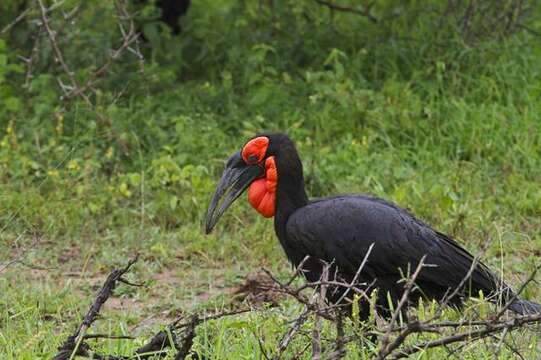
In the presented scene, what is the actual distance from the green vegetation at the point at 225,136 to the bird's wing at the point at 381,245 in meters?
0.18

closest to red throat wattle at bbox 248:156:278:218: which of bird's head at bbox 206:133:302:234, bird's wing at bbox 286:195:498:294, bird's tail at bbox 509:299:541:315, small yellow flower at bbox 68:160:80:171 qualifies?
bird's head at bbox 206:133:302:234

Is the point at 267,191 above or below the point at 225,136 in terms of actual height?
above

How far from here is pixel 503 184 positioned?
6254mm

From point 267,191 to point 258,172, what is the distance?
0.11 meters

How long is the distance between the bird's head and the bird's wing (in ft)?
0.93

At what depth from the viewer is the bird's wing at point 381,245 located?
4.34 meters

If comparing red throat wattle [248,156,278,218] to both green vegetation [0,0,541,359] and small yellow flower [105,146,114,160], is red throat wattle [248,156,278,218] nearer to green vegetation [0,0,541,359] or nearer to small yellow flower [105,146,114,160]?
green vegetation [0,0,541,359]

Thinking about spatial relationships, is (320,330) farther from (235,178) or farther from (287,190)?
(235,178)

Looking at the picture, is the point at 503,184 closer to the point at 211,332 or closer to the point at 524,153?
the point at 524,153

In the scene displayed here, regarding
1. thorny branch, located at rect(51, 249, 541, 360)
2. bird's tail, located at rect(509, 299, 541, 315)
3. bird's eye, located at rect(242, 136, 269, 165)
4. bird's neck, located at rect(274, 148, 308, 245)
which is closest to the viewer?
thorny branch, located at rect(51, 249, 541, 360)

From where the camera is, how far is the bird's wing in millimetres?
4344

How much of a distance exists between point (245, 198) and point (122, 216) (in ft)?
2.03

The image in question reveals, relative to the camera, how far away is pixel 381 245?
14.2 ft

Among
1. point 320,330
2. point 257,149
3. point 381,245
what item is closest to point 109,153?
A: point 257,149
